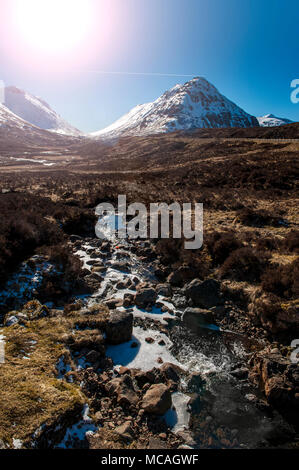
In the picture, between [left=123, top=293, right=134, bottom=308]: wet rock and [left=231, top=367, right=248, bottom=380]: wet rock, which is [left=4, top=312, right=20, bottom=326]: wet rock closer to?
[left=123, top=293, right=134, bottom=308]: wet rock

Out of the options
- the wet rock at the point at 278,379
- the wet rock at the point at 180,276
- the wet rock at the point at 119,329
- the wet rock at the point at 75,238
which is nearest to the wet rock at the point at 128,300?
the wet rock at the point at 119,329

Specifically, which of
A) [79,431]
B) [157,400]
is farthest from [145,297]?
[79,431]

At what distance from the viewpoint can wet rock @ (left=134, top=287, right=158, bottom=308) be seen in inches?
420

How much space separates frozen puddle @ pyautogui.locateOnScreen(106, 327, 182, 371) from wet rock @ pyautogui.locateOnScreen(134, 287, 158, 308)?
180cm

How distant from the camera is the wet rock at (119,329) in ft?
27.6

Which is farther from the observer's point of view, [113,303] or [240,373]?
[113,303]

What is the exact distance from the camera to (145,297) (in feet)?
35.5

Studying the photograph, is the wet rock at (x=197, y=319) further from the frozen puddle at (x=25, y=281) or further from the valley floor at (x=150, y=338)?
the frozen puddle at (x=25, y=281)

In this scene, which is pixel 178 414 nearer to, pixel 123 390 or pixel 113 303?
pixel 123 390

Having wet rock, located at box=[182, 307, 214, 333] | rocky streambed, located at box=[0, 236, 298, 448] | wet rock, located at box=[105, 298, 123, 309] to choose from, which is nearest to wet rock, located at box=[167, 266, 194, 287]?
rocky streambed, located at box=[0, 236, 298, 448]

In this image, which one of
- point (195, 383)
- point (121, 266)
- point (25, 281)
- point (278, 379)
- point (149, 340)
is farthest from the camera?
point (121, 266)

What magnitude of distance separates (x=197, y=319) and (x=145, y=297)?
99.8 inches
